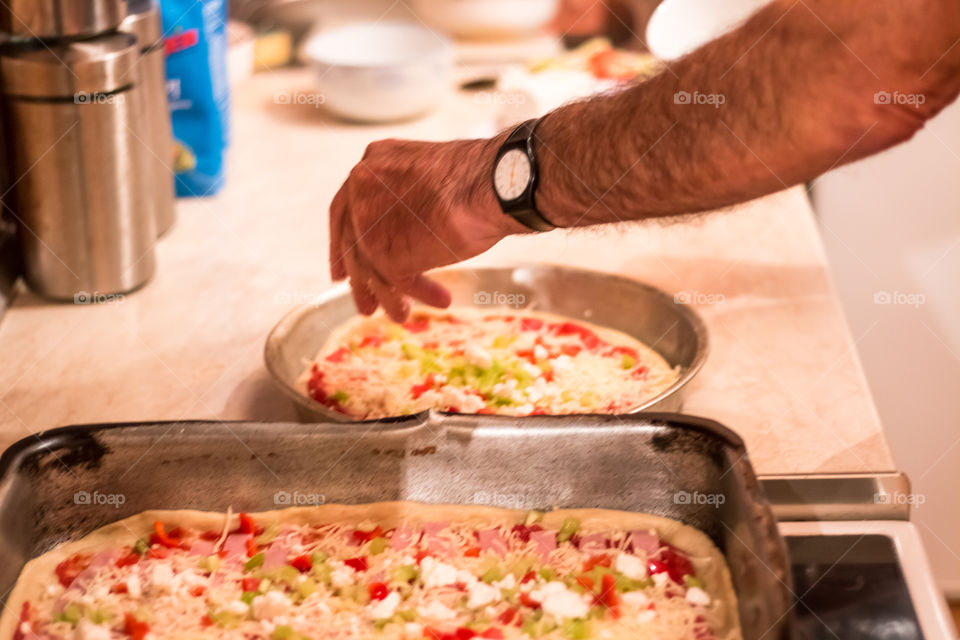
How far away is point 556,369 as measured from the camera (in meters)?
1.51

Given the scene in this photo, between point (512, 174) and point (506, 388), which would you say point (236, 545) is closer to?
point (506, 388)

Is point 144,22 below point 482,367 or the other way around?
the other way around

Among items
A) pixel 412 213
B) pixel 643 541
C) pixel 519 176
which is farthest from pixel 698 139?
pixel 643 541

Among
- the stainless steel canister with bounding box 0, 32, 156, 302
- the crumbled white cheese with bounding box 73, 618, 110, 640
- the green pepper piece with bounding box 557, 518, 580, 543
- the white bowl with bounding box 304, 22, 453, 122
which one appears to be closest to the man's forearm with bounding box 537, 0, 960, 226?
the green pepper piece with bounding box 557, 518, 580, 543

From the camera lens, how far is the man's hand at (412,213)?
129 centimetres

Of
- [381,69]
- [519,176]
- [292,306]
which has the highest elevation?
[519,176]

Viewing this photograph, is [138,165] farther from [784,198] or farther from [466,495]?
[784,198]

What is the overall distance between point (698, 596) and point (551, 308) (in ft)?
2.29

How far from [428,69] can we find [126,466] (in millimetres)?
1588

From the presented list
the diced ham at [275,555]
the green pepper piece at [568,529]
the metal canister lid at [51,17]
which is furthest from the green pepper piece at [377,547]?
the metal canister lid at [51,17]

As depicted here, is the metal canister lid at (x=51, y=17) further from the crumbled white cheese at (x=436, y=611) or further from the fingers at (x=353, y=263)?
the crumbled white cheese at (x=436, y=611)

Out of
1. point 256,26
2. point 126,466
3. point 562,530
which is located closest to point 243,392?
point 126,466

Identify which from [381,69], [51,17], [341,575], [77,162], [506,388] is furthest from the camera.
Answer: [381,69]

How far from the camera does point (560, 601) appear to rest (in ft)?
3.72
